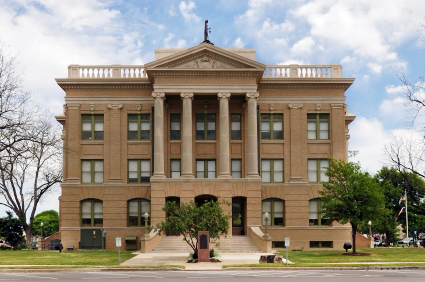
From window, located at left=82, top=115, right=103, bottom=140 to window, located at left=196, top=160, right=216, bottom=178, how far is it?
29.4ft

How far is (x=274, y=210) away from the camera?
4828 cm

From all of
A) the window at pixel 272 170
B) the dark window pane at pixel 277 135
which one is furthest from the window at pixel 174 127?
the dark window pane at pixel 277 135

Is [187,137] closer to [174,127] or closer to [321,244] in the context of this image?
[174,127]

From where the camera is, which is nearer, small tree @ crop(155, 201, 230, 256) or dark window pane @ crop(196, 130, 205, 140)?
small tree @ crop(155, 201, 230, 256)

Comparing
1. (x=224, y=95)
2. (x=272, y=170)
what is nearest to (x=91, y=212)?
(x=224, y=95)

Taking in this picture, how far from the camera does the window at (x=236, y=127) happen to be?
4869 cm

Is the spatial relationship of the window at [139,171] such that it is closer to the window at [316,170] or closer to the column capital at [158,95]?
the column capital at [158,95]

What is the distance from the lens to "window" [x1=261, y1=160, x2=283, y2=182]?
159 feet

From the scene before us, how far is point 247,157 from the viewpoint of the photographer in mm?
47281

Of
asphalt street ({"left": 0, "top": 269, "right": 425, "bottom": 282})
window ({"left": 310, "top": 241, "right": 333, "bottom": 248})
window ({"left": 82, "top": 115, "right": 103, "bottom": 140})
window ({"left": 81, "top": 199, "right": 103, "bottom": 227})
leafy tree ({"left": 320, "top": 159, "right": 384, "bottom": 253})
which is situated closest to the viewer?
asphalt street ({"left": 0, "top": 269, "right": 425, "bottom": 282})

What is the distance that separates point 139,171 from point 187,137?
601 centimetres

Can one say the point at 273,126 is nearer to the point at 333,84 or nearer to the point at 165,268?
the point at 333,84

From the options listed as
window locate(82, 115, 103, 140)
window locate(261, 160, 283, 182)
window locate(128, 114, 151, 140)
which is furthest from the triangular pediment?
window locate(261, 160, 283, 182)

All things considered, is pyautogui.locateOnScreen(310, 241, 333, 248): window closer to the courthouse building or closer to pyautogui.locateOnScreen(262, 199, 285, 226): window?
the courthouse building
